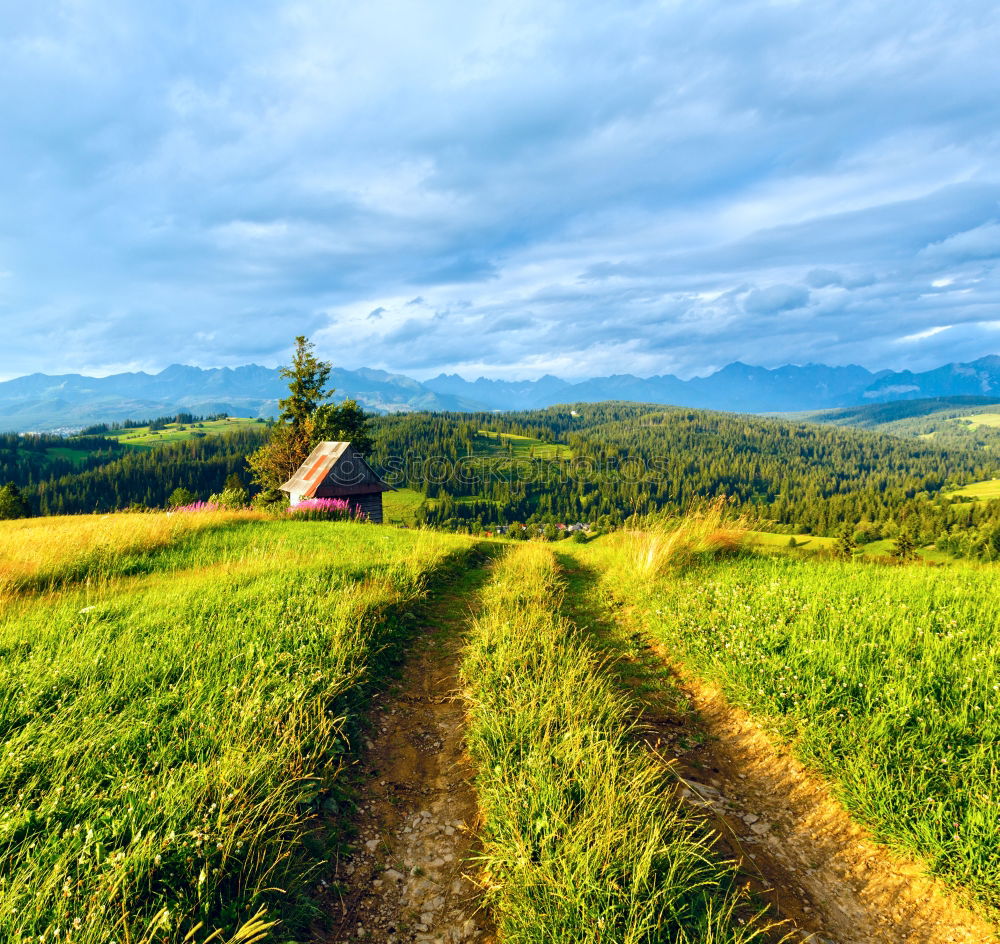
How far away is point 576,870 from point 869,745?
3.16m

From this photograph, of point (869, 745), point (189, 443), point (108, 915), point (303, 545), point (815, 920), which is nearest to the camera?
point (108, 915)

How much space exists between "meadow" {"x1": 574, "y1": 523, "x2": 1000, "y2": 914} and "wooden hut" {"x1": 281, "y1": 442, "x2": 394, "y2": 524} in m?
24.2

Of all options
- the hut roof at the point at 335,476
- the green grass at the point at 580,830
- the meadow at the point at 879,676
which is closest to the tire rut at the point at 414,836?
the green grass at the point at 580,830

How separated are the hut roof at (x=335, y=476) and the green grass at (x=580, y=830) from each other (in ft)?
85.3

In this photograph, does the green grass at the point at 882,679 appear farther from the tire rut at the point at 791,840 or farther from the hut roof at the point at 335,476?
the hut roof at the point at 335,476

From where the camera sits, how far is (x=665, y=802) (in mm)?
4043

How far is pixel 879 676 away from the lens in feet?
16.8

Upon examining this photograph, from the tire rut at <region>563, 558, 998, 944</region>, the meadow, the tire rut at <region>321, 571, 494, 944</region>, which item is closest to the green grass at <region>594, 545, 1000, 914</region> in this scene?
the meadow

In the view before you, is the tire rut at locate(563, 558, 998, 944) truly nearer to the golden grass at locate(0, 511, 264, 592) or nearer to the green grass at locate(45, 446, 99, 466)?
the golden grass at locate(0, 511, 264, 592)

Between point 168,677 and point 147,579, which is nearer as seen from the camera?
point 168,677

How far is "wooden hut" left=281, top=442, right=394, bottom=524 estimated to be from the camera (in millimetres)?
30016

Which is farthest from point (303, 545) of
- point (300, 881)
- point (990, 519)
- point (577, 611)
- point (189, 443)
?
point (189, 443)

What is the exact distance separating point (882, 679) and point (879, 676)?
0.23 ft

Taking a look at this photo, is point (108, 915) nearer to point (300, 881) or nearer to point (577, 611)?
point (300, 881)
